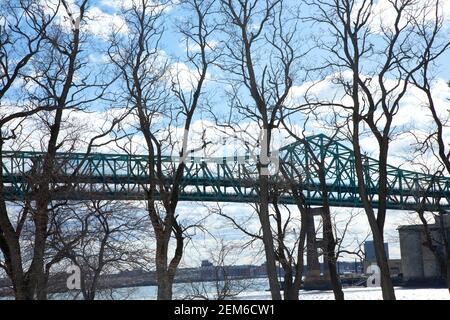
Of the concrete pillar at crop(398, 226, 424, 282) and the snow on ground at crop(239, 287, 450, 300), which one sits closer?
the snow on ground at crop(239, 287, 450, 300)

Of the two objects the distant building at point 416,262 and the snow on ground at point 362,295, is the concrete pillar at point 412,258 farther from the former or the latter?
the snow on ground at point 362,295

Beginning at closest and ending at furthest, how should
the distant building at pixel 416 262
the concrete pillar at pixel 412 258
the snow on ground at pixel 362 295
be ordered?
the snow on ground at pixel 362 295 → the distant building at pixel 416 262 → the concrete pillar at pixel 412 258

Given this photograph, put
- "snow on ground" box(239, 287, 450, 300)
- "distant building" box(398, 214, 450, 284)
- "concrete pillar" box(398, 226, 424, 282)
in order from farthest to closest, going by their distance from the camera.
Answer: "concrete pillar" box(398, 226, 424, 282) → "distant building" box(398, 214, 450, 284) → "snow on ground" box(239, 287, 450, 300)

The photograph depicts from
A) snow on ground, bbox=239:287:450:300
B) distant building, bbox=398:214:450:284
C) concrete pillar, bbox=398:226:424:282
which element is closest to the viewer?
snow on ground, bbox=239:287:450:300

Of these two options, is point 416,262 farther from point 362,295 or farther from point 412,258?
point 362,295

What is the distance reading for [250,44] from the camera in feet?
57.8

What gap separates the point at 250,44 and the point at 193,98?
6.45ft

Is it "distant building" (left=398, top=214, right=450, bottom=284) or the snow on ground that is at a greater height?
"distant building" (left=398, top=214, right=450, bottom=284)

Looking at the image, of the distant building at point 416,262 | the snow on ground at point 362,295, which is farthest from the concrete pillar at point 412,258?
the snow on ground at point 362,295

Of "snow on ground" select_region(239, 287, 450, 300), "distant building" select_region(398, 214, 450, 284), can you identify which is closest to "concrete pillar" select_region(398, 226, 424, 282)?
"distant building" select_region(398, 214, 450, 284)

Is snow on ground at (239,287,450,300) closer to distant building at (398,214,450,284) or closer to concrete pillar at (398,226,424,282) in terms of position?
distant building at (398,214,450,284)

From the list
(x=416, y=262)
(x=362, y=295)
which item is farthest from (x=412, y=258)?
(x=362, y=295)

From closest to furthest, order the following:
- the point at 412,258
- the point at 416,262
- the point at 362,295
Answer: the point at 362,295, the point at 416,262, the point at 412,258
